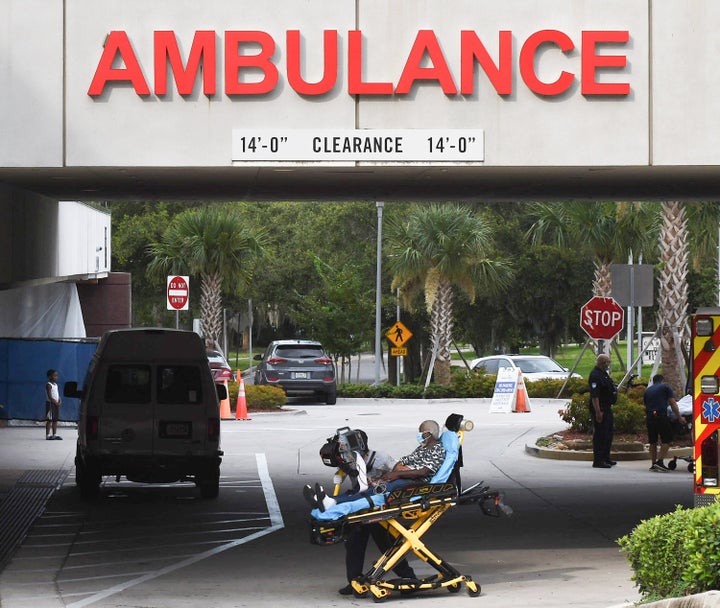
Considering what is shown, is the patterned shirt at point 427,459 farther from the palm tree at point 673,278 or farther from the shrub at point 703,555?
the palm tree at point 673,278

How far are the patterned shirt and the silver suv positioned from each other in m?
27.1

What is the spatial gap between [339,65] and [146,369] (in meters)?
6.31

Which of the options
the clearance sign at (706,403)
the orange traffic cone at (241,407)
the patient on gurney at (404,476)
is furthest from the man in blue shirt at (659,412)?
the orange traffic cone at (241,407)

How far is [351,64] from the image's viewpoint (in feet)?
40.4

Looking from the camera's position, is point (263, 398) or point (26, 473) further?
point (263, 398)

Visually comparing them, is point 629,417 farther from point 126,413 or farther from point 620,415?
point 126,413

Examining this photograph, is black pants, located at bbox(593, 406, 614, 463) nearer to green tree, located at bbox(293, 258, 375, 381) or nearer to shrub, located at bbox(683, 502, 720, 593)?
shrub, located at bbox(683, 502, 720, 593)

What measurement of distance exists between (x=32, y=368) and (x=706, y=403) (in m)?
17.9

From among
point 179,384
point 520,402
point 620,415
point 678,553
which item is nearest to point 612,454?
point 620,415

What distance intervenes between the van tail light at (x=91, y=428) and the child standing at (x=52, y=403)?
813 cm

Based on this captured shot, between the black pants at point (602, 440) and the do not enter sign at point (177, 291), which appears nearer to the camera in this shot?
the black pants at point (602, 440)

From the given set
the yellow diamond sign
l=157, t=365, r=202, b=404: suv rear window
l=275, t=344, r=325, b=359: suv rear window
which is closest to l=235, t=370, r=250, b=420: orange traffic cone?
l=275, t=344, r=325, b=359: suv rear window

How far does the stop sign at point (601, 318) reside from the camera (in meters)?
25.9

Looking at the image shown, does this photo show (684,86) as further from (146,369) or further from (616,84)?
(146,369)
